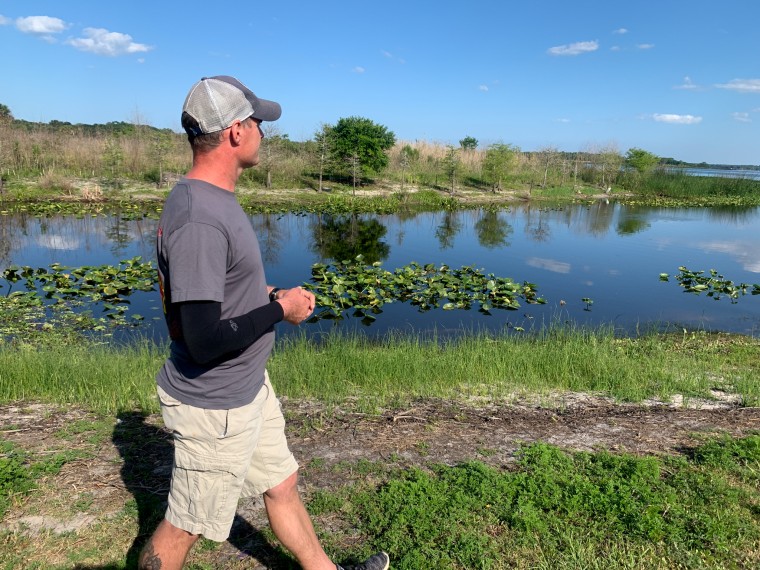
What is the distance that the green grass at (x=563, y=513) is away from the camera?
7.13ft

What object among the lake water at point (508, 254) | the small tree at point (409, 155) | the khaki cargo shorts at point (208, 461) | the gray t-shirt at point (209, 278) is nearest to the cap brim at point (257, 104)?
the gray t-shirt at point (209, 278)

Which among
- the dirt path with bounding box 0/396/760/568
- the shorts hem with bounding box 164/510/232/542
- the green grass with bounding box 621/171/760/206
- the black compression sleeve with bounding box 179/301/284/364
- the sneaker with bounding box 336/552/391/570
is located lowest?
the dirt path with bounding box 0/396/760/568

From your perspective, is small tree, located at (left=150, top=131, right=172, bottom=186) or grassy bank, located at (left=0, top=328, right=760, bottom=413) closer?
grassy bank, located at (left=0, top=328, right=760, bottom=413)

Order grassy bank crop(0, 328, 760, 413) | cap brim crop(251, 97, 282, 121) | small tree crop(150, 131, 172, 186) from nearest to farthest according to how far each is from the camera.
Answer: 1. cap brim crop(251, 97, 282, 121)
2. grassy bank crop(0, 328, 760, 413)
3. small tree crop(150, 131, 172, 186)

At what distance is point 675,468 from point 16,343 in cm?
712

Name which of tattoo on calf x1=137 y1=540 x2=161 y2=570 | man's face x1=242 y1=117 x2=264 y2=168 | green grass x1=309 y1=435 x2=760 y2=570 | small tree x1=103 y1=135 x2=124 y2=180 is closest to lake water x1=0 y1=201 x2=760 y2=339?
green grass x1=309 y1=435 x2=760 y2=570

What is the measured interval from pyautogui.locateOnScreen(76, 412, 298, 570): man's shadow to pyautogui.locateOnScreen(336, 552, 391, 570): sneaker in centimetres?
30

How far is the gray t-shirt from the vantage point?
4.71 feet

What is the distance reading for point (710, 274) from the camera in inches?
491

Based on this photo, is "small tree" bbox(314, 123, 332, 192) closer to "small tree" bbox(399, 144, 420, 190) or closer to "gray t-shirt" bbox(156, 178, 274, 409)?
"small tree" bbox(399, 144, 420, 190)

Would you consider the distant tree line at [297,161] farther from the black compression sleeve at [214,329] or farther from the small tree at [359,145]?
the black compression sleeve at [214,329]

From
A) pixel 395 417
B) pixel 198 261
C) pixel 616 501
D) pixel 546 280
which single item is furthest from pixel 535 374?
pixel 546 280

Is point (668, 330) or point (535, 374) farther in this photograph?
point (668, 330)

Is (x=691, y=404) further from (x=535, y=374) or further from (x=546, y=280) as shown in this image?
(x=546, y=280)
